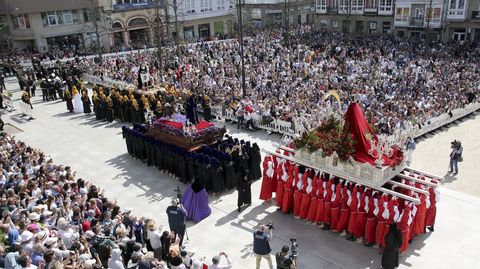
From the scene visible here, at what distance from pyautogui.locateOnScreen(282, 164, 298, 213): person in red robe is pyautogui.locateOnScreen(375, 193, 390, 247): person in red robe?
8.97 feet

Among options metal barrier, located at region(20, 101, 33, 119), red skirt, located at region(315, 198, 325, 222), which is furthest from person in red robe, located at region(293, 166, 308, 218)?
metal barrier, located at region(20, 101, 33, 119)

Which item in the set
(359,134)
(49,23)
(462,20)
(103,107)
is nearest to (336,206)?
(359,134)

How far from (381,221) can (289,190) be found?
9.66 ft

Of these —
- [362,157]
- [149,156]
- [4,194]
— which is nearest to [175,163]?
Result: [149,156]

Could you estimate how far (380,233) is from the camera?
11.2 metres

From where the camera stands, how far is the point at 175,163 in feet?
52.5

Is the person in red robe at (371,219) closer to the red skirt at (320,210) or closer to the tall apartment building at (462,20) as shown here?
the red skirt at (320,210)

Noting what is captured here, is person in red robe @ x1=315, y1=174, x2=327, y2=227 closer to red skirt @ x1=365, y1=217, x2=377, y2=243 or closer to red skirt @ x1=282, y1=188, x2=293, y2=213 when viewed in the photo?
red skirt @ x1=282, y1=188, x2=293, y2=213

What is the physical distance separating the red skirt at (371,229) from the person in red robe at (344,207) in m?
0.66

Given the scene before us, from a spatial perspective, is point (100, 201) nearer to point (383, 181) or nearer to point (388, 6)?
point (383, 181)

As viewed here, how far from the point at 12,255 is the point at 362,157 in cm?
851

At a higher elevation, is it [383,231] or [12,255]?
[12,255]

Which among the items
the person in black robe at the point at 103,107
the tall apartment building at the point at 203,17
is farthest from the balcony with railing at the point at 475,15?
the person in black robe at the point at 103,107

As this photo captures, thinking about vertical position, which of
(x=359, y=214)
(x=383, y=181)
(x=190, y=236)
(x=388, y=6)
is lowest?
(x=190, y=236)
